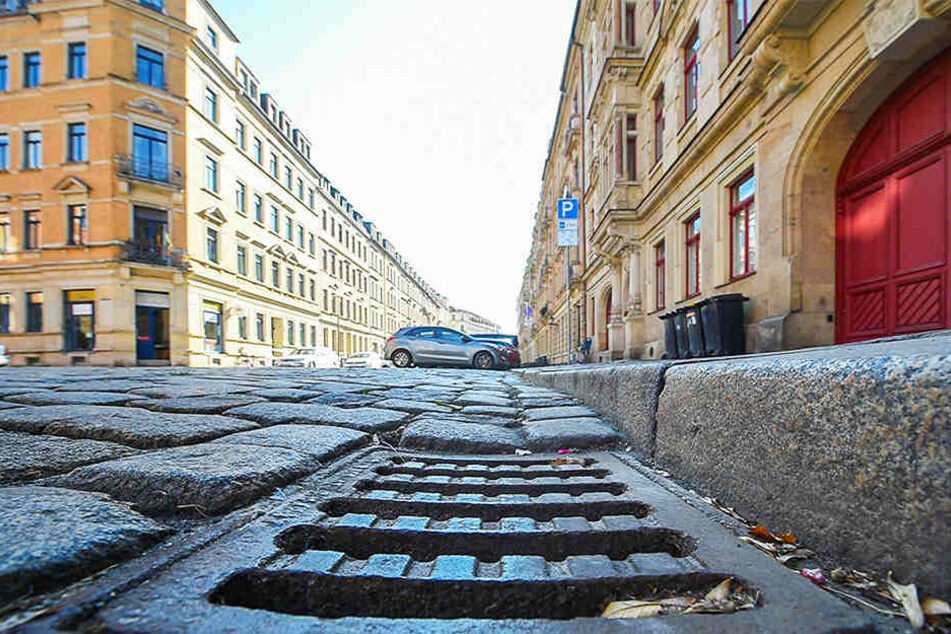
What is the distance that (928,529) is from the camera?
0.76 m

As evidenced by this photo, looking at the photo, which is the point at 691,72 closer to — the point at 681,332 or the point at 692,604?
the point at 681,332

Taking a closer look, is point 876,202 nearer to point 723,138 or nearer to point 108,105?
point 723,138

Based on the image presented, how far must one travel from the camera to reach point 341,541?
1.15m

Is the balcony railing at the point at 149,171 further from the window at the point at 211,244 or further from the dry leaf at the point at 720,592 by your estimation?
the dry leaf at the point at 720,592

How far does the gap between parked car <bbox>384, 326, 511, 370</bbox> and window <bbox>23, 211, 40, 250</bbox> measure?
18.3 m

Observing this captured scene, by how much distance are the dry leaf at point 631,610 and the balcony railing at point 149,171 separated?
2425cm

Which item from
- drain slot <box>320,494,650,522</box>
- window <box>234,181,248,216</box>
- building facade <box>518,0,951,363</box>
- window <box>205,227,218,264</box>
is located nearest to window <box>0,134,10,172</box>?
window <box>205,227,218,264</box>

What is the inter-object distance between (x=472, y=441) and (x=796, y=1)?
6.25 metres

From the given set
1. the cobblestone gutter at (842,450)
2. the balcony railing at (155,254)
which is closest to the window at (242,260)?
the balcony railing at (155,254)

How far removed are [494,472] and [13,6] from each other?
33194 mm

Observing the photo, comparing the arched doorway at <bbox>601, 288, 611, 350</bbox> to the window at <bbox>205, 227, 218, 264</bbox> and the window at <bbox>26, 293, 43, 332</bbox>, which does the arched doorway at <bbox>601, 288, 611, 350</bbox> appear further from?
the window at <bbox>26, 293, 43, 332</bbox>

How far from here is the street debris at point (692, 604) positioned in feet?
2.69

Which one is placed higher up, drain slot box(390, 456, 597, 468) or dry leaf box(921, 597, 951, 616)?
Result: dry leaf box(921, 597, 951, 616)

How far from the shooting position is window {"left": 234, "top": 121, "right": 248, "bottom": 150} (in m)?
24.1
